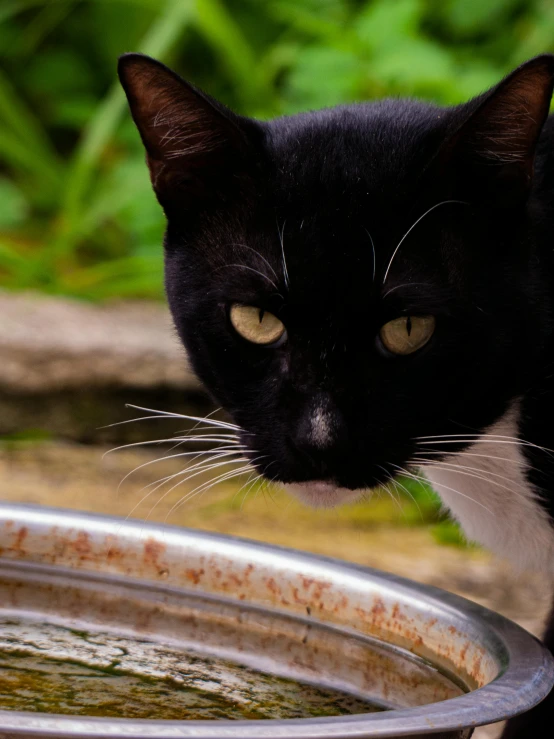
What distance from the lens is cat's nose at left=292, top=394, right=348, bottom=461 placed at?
1000 millimetres

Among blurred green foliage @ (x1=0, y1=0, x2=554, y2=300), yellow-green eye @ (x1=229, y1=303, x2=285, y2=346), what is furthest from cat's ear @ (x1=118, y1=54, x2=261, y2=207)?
blurred green foliage @ (x1=0, y1=0, x2=554, y2=300)

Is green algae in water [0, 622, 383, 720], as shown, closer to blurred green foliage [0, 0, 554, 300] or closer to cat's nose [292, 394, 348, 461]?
cat's nose [292, 394, 348, 461]

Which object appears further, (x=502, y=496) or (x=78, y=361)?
(x=78, y=361)

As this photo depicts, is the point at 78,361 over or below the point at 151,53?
below

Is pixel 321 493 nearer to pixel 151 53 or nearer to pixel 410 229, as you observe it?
pixel 410 229

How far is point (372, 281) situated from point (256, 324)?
128mm

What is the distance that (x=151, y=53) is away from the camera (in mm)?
2941

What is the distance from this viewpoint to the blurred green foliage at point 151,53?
2.55 metres

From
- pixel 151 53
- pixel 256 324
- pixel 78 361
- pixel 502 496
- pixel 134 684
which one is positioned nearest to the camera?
pixel 134 684

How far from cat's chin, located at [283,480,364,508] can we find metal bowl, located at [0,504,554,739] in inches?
2.2

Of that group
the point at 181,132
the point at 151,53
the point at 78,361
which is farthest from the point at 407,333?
the point at 151,53

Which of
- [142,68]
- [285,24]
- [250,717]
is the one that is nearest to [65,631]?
[250,717]

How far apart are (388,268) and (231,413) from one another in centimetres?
25

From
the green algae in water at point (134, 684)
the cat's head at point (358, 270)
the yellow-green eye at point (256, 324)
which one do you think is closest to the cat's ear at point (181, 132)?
the cat's head at point (358, 270)
